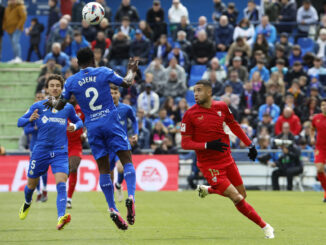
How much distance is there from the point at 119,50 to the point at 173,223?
15526mm

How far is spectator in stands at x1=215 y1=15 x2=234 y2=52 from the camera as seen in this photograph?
29.3m

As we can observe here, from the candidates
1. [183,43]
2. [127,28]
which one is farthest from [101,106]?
[127,28]

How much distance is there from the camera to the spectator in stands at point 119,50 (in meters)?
27.9

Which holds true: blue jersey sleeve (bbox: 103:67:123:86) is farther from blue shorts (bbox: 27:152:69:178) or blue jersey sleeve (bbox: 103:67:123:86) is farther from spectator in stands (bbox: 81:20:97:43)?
spectator in stands (bbox: 81:20:97:43)

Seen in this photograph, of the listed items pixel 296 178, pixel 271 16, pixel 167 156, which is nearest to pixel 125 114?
pixel 167 156

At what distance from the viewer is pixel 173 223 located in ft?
43.5

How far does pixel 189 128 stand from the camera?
447 inches

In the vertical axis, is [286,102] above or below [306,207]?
above

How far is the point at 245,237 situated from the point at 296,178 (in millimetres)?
14328

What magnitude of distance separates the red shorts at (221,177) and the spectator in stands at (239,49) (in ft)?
55.1

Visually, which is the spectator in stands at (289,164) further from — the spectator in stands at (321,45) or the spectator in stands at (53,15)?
the spectator in stands at (53,15)

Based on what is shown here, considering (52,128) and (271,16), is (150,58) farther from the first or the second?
(52,128)

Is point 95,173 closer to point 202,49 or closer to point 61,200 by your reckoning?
point 202,49

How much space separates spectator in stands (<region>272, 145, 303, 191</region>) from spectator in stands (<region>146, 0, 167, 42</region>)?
8040 millimetres
